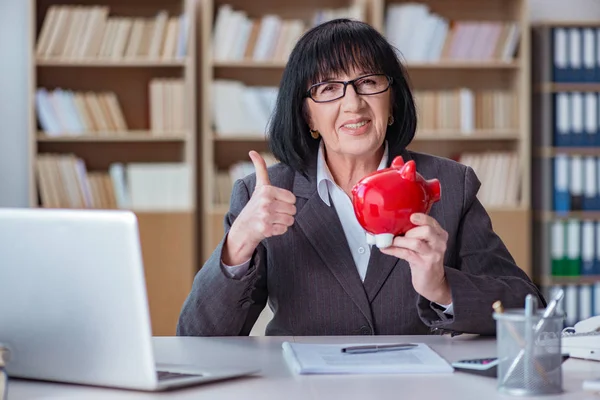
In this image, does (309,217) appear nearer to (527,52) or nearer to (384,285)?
(384,285)

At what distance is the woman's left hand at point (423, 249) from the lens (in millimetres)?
1453

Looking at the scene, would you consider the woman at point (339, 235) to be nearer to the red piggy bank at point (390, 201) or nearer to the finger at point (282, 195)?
the finger at point (282, 195)

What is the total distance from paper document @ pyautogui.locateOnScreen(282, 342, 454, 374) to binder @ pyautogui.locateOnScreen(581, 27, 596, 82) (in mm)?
3505

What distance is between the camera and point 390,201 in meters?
1.46

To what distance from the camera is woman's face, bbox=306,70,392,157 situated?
191 cm

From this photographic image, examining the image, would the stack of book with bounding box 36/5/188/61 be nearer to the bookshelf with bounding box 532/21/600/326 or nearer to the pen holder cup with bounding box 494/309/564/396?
the bookshelf with bounding box 532/21/600/326

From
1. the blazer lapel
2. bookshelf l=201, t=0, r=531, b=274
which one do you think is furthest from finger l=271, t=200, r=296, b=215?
bookshelf l=201, t=0, r=531, b=274

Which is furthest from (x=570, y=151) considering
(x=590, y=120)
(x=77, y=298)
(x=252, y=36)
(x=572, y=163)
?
(x=77, y=298)

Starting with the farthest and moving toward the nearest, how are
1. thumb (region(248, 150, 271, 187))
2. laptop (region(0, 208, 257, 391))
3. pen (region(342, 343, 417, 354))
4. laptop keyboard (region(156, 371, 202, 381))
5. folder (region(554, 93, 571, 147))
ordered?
folder (region(554, 93, 571, 147)), thumb (region(248, 150, 271, 187)), pen (region(342, 343, 417, 354)), laptop keyboard (region(156, 371, 202, 381)), laptop (region(0, 208, 257, 391))

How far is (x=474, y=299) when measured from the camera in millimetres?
1615

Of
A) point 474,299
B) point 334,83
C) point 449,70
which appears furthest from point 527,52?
point 474,299

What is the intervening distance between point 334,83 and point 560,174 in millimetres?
2971

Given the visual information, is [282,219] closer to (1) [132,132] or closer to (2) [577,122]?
(1) [132,132]

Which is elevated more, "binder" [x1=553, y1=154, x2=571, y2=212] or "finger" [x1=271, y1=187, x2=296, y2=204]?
"finger" [x1=271, y1=187, x2=296, y2=204]
